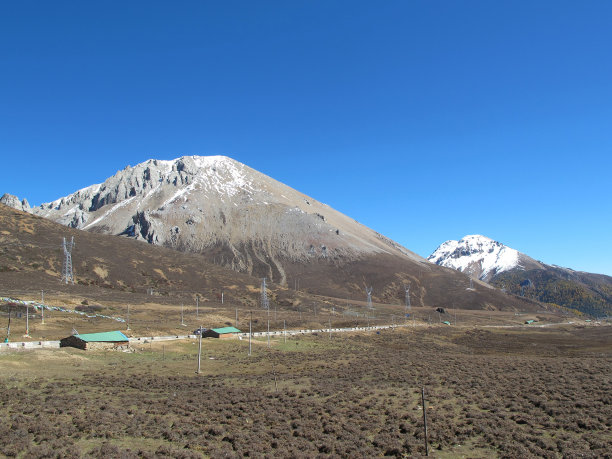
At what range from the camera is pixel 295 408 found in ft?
103

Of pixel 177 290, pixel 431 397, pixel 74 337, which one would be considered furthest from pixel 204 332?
pixel 177 290

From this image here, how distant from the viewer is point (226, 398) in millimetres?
34062

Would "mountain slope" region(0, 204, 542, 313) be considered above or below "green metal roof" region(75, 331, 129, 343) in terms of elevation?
above

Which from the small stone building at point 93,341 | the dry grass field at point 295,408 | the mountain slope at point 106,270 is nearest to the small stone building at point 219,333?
the small stone building at point 93,341

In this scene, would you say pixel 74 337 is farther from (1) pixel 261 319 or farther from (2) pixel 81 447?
(1) pixel 261 319

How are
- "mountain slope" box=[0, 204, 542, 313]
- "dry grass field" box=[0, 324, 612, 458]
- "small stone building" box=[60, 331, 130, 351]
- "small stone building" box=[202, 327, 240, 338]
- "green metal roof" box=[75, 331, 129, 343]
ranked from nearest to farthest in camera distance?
"dry grass field" box=[0, 324, 612, 458]
"small stone building" box=[60, 331, 130, 351]
"green metal roof" box=[75, 331, 129, 343]
"small stone building" box=[202, 327, 240, 338]
"mountain slope" box=[0, 204, 542, 313]

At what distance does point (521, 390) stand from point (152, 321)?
262ft

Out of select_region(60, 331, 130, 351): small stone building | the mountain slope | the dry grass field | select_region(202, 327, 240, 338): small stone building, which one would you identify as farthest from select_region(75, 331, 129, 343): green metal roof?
the mountain slope

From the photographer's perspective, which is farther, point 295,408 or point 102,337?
point 102,337

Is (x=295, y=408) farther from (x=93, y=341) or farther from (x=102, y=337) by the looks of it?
(x=102, y=337)

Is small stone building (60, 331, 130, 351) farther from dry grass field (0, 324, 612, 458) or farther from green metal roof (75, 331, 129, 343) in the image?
dry grass field (0, 324, 612, 458)

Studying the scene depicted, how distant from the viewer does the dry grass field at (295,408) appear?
75.5 ft

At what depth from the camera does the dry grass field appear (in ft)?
75.5

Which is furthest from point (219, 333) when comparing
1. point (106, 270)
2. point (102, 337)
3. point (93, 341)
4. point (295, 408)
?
point (106, 270)
